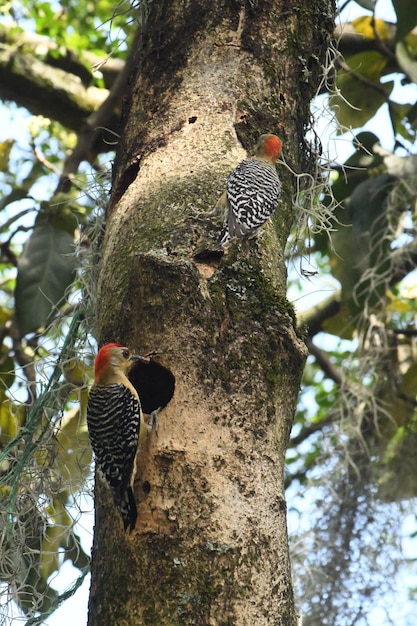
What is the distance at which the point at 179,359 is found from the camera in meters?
2.58

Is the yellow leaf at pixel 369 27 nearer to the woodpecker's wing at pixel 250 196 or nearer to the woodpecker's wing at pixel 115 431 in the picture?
the woodpecker's wing at pixel 250 196

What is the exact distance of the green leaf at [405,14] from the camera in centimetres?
414

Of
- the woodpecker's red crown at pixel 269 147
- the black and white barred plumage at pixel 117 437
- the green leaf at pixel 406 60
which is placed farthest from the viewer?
the green leaf at pixel 406 60

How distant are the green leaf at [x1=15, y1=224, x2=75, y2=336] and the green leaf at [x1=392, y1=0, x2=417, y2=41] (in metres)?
1.70

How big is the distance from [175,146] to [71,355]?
0.98 m

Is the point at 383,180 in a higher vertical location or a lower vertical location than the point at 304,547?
higher

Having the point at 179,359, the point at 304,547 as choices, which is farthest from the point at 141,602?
the point at 304,547

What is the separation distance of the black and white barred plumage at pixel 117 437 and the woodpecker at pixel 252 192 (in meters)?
0.57

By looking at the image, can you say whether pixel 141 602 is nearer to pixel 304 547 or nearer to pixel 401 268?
pixel 304 547

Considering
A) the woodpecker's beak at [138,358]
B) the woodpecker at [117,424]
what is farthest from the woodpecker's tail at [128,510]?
the woodpecker's beak at [138,358]

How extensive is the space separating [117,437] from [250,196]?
0.82 m

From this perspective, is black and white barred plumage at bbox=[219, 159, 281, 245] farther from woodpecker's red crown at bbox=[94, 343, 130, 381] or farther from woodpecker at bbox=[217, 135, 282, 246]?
woodpecker's red crown at bbox=[94, 343, 130, 381]

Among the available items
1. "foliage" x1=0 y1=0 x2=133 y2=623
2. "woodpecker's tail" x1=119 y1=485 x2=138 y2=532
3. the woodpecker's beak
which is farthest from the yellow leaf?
"woodpecker's tail" x1=119 y1=485 x2=138 y2=532

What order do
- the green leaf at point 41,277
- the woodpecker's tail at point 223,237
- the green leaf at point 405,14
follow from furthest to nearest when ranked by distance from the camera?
the green leaf at point 405,14, the green leaf at point 41,277, the woodpecker's tail at point 223,237
